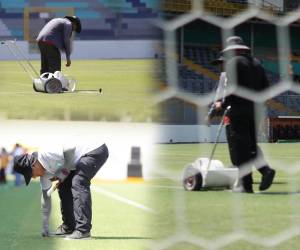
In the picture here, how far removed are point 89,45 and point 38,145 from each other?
229 centimetres

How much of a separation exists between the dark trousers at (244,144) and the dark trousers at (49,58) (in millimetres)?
243

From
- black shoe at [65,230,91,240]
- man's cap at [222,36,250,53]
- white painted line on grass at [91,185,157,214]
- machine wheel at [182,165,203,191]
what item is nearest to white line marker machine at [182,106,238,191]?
machine wheel at [182,165,203,191]

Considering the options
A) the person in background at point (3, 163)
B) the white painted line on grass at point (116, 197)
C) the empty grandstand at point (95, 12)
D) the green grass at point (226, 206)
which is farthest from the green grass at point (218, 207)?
the person in background at point (3, 163)

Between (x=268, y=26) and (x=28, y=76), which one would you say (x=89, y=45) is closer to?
(x=28, y=76)

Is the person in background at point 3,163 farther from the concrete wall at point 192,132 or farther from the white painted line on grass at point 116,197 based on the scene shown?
the concrete wall at point 192,132

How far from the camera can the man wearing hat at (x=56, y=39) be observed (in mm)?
912

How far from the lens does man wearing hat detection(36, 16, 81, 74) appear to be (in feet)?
2.99

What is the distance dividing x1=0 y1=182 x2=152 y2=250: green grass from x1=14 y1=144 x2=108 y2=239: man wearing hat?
0.12ft

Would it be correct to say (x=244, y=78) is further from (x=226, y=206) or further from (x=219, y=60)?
(x=226, y=206)

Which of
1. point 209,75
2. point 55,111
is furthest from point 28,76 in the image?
point 209,75

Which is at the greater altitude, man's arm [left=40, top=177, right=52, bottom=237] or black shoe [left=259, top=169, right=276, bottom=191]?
black shoe [left=259, top=169, right=276, bottom=191]

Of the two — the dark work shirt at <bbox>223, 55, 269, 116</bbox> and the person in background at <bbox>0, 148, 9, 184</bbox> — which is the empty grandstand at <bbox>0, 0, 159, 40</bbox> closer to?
the dark work shirt at <bbox>223, 55, 269, 116</bbox>

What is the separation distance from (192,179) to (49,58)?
0.72 feet

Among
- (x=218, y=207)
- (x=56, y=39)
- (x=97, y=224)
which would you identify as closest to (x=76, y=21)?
(x=56, y=39)
